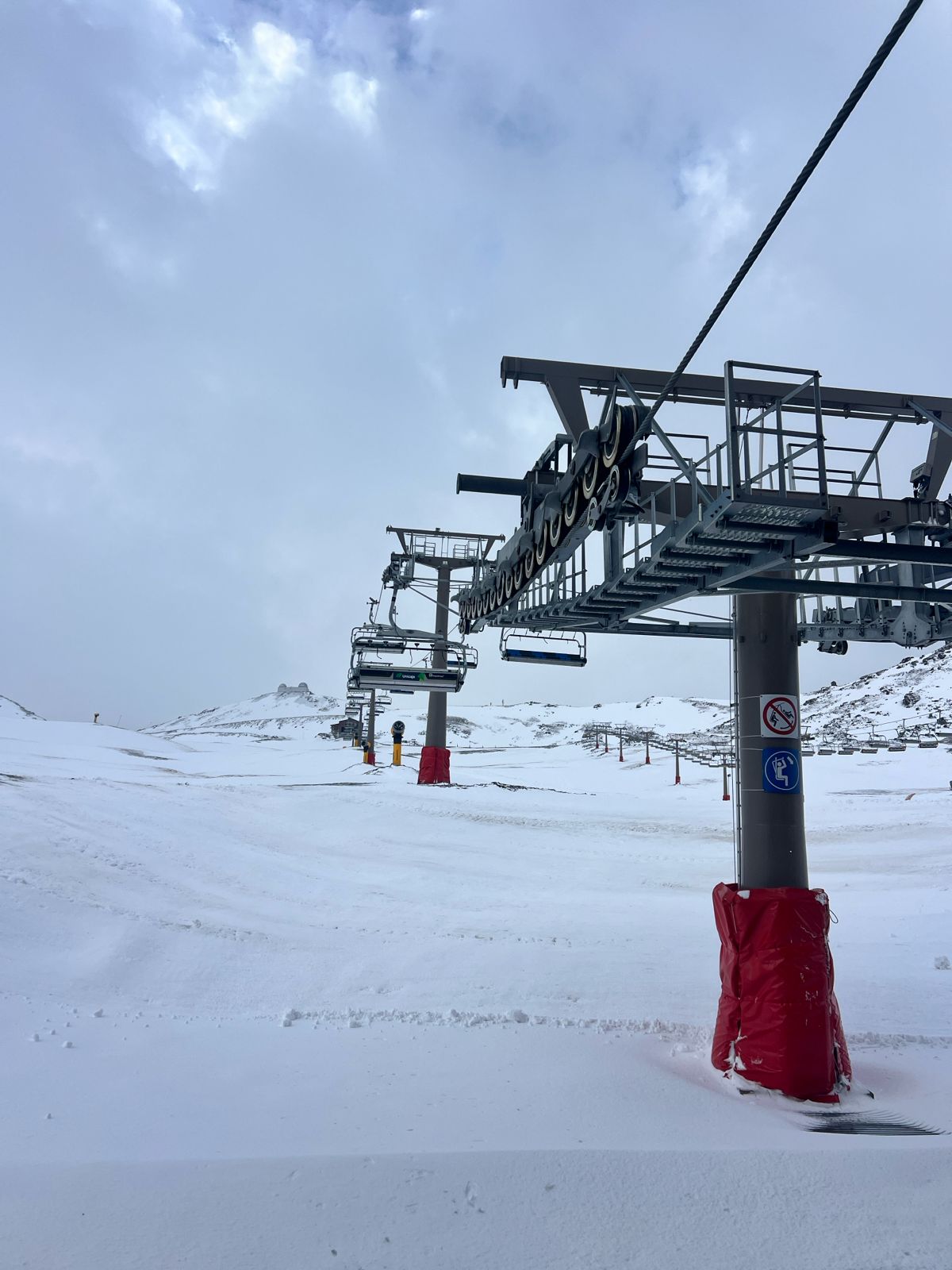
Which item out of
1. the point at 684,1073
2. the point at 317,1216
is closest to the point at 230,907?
the point at 684,1073

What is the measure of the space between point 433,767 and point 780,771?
1940cm

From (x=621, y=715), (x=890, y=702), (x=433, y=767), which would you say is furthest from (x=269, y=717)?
(x=433, y=767)

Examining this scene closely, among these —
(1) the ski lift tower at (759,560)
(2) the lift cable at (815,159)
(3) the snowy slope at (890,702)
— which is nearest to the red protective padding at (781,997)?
(1) the ski lift tower at (759,560)

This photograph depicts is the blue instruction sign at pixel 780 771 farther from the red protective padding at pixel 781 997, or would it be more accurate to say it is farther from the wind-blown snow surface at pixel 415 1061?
the wind-blown snow surface at pixel 415 1061

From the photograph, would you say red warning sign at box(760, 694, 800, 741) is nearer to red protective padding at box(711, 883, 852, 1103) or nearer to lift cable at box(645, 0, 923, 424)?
red protective padding at box(711, 883, 852, 1103)

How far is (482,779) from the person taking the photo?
33094 mm

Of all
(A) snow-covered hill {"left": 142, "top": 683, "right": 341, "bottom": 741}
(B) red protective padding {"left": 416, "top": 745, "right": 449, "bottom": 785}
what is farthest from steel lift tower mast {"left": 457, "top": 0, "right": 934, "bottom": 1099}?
(A) snow-covered hill {"left": 142, "top": 683, "right": 341, "bottom": 741}

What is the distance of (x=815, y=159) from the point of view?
9.96 ft

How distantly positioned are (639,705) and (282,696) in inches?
3035

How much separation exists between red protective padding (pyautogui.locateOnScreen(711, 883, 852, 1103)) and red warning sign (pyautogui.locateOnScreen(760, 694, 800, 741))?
1.12m

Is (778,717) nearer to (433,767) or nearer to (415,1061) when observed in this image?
(415,1061)

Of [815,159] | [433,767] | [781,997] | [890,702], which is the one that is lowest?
[781,997]

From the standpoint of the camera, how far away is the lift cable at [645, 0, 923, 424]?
2.60m

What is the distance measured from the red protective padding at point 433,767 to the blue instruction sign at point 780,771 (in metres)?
18.9
